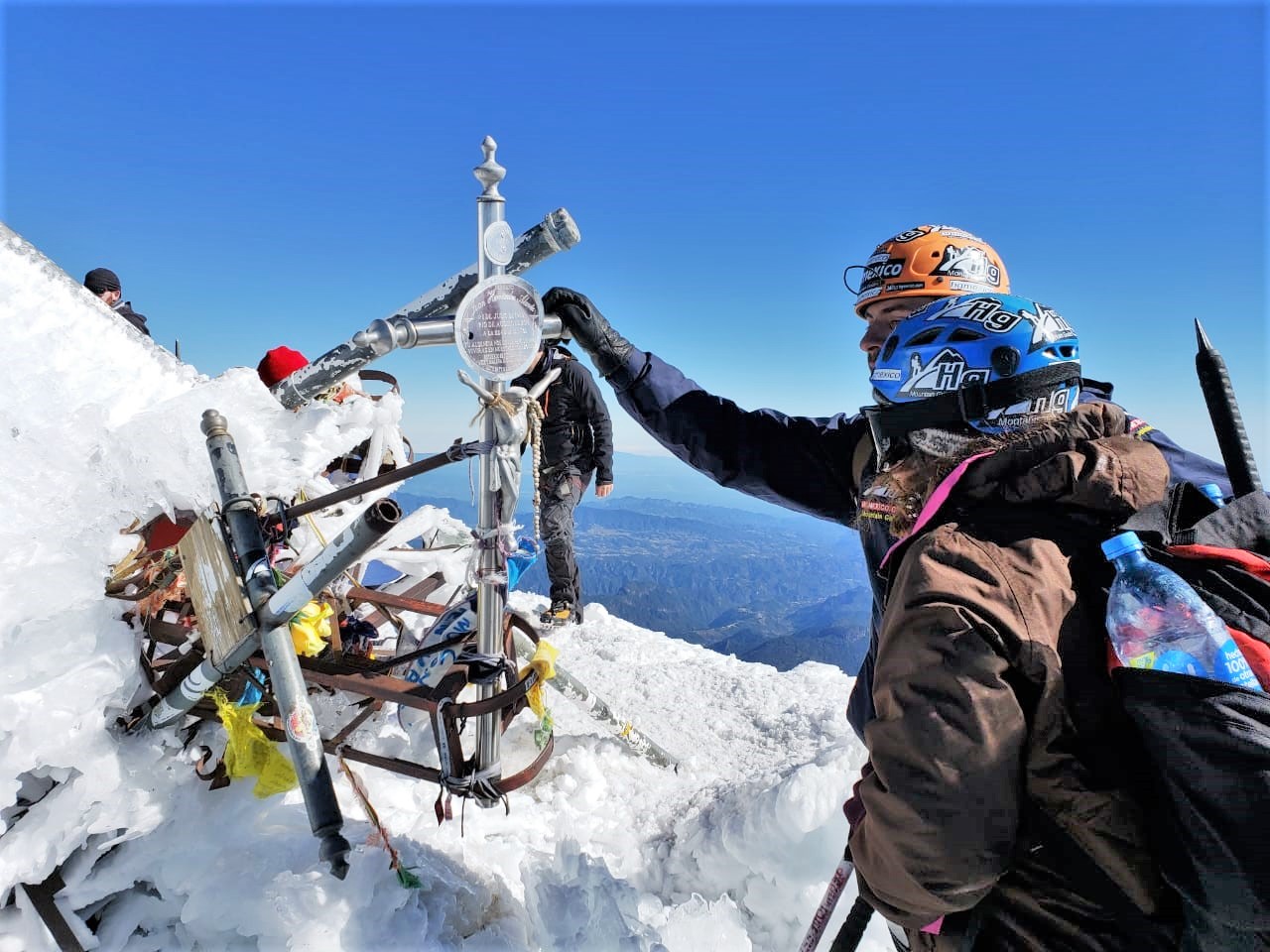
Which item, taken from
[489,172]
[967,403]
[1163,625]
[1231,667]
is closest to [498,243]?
[489,172]

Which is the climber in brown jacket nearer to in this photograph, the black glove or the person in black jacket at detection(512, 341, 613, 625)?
the black glove

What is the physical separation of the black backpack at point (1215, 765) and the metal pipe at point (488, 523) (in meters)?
1.52

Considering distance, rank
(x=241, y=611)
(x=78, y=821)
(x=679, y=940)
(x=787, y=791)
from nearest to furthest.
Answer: (x=241, y=611), (x=78, y=821), (x=679, y=940), (x=787, y=791)

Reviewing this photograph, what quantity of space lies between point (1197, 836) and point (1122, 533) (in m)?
0.54

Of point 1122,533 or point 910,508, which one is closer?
point 1122,533

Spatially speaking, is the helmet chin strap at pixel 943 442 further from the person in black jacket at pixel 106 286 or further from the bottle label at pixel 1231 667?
the person in black jacket at pixel 106 286

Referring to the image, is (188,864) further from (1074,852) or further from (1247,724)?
(1247,724)

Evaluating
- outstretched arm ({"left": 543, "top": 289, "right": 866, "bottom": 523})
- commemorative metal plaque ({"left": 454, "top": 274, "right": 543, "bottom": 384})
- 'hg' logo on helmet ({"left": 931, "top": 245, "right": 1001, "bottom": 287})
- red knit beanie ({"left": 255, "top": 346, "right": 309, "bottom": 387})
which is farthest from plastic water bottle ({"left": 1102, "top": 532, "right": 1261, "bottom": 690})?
red knit beanie ({"left": 255, "top": 346, "right": 309, "bottom": 387})

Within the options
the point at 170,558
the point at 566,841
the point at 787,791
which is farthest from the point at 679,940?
the point at 170,558

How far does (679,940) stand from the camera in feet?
8.33

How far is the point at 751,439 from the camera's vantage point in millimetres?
3139

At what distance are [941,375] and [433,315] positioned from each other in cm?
143

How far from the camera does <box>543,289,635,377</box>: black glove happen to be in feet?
8.73

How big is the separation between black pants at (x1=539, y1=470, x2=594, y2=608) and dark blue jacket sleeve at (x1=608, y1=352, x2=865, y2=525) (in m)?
3.45
